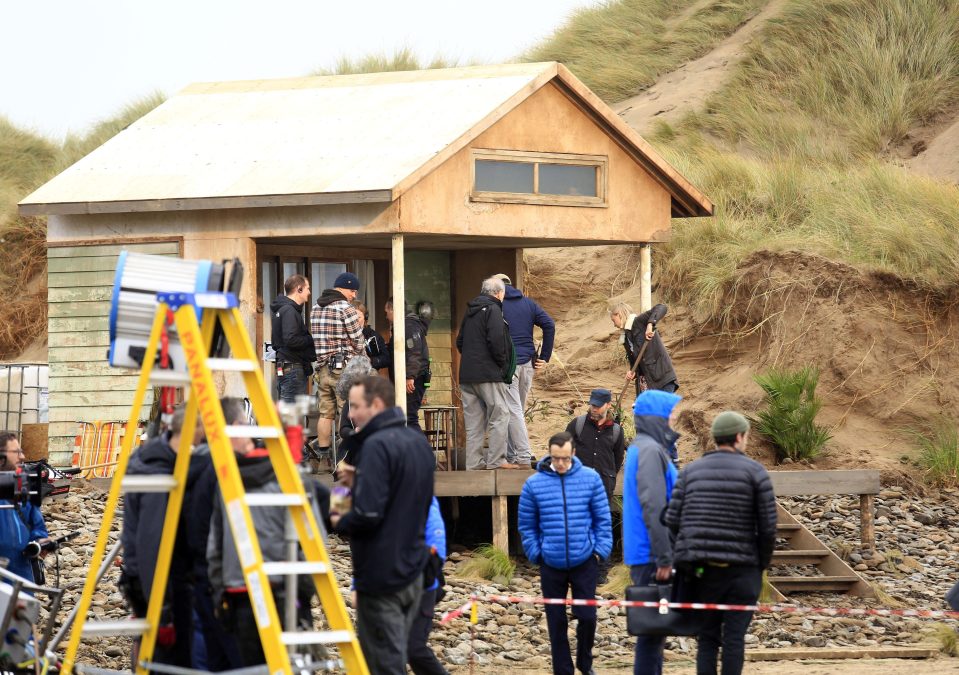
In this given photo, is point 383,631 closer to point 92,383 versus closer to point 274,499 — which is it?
point 274,499

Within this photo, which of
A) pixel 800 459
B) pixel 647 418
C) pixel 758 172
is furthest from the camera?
pixel 758 172

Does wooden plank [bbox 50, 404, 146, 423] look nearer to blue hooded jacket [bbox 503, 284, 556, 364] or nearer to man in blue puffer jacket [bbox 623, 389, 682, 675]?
blue hooded jacket [bbox 503, 284, 556, 364]

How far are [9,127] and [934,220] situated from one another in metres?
23.3

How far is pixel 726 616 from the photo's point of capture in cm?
867

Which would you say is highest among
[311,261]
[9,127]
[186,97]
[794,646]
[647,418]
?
[9,127]

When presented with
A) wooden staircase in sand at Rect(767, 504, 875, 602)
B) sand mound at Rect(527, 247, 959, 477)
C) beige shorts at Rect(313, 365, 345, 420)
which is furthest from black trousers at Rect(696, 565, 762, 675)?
sand mound at Rect(527, 247, 959, 477)

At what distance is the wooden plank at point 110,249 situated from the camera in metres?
15.0

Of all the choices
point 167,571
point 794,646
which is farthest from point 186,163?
point 167,571

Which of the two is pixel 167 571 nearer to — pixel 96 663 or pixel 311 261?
pixel 96 663

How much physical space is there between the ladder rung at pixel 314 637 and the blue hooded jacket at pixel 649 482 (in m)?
2.42

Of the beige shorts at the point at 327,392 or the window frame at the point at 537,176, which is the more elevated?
the window frame at the point at 537,176

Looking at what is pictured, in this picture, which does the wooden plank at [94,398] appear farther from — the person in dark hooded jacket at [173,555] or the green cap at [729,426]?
the green cap at [729,426]

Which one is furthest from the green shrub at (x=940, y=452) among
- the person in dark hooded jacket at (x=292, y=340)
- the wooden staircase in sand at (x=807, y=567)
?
the person in dark hooded jacket at (x=292, y=340)

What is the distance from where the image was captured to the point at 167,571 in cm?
759
